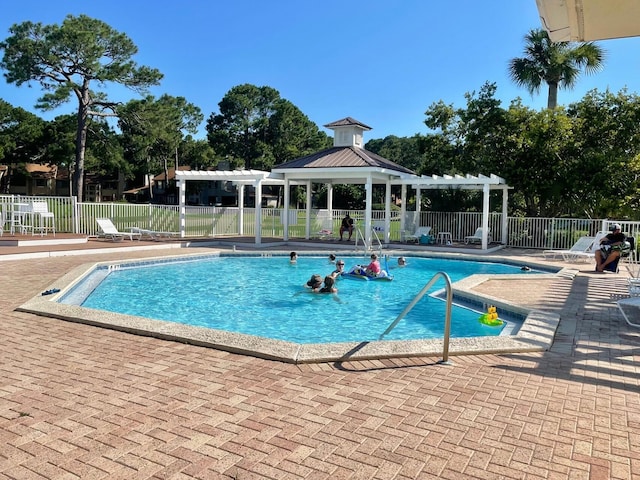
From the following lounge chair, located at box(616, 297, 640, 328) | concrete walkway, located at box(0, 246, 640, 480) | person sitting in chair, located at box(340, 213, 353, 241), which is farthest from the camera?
person sitting in chair, located at box(340, 213, 353, 241)

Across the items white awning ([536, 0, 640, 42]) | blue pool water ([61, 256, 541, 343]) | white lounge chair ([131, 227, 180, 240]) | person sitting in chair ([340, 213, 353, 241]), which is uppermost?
white awning ([536, 0, 640, 42])

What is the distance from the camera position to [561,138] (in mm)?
19938

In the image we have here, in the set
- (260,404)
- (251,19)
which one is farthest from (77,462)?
(251,19)

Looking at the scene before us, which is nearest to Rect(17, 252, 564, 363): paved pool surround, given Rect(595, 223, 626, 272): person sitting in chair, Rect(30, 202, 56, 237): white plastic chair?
Rect(595, 223, 626, 272): person sitting in chair

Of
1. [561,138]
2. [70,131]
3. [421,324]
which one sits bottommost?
[421,324]

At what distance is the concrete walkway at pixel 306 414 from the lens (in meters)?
2.85

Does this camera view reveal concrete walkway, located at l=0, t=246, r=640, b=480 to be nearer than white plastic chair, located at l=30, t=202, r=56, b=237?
Yes

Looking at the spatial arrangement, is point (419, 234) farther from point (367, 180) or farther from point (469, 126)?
point (469, 126)

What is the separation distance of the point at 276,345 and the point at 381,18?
49.2 ft

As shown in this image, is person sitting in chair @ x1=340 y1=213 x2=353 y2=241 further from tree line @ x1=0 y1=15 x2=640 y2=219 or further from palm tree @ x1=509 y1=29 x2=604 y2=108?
palm tree @ x1=509 y1=29 x2=604 y2=108

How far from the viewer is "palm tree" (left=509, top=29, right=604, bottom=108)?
23969 millimetres

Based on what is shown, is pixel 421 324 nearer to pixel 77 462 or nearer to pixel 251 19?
pixel 77 462

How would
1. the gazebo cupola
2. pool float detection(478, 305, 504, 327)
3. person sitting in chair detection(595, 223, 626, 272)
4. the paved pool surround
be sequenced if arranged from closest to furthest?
1. the paved pool surround
2. pool float detection(478, 305, 504, 327)
3. person sitting in chair detection(595, 223, 626, 272)
4. the gazebo cupola

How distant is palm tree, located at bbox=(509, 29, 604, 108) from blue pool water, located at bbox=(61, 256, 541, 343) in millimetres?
13978
